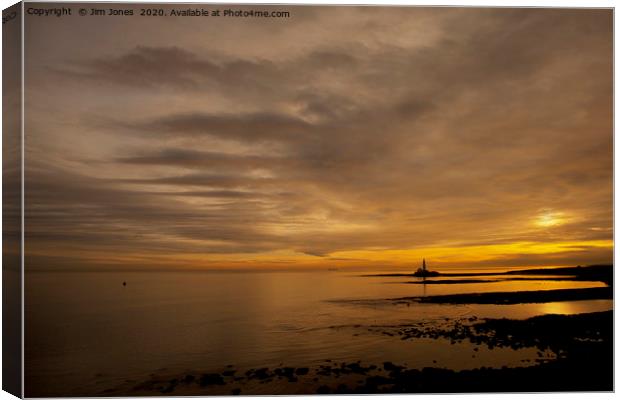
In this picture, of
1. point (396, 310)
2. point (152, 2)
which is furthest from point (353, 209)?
point (152, 2)

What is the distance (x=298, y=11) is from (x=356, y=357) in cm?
310

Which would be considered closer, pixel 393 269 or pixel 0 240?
pixel 0 240

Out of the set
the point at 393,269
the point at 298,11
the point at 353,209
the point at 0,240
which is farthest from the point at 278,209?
the point at 0,240

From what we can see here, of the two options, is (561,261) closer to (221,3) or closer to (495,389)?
(495,389)

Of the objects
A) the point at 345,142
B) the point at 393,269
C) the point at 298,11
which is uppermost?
the point at 298,11

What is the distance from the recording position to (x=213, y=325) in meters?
Result: 5.97

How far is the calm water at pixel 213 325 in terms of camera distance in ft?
17.1

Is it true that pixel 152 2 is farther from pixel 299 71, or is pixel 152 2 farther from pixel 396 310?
pixel 396 310

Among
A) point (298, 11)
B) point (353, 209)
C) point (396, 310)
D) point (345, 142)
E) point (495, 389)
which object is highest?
point (298, 11)

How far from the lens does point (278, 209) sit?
567cm

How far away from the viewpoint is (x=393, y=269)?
5922 mm

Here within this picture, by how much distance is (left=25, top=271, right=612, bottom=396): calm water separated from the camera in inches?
205

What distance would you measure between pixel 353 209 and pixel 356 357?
1.34 meters

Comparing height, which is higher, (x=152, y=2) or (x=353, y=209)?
(x=152, y=2)
